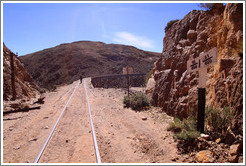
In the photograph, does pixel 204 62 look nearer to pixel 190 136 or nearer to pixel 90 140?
pixel 190 136

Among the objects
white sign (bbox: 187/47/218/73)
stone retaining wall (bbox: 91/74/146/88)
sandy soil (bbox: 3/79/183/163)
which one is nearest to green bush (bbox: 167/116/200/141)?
sandy soil (bbox: 3/79/183/163)

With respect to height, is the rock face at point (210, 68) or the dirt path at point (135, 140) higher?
the rock face at point (210, 68)

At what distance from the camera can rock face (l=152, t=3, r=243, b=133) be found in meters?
4.64

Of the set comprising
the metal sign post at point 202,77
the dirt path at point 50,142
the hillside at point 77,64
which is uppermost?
the hillside at point 77,64

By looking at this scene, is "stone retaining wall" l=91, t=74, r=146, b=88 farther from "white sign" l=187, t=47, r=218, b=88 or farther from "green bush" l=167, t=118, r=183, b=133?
"white sign" l=187, t=47, r=218, b=88

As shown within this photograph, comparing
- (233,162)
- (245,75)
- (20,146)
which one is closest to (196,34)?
(245,75)

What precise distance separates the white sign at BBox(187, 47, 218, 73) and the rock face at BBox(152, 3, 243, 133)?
683 millimetres

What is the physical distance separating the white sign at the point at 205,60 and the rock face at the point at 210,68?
2.24ft

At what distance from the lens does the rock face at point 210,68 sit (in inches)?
183

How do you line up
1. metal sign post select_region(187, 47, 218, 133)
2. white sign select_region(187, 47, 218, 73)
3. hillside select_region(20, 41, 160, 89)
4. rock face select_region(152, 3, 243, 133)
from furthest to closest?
hillside select_region(20, 41, 160, 89) < rock face select_region(152, 3, 243, 133) < metal sign post select_region(187, 47, 218, 133) < white sign select_region(187, 47, 218, 73)

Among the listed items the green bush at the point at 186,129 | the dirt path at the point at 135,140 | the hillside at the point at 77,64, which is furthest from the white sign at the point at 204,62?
the hillside at the point at 77,64

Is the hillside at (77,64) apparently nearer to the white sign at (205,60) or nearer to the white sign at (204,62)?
the white sign at (205,60)

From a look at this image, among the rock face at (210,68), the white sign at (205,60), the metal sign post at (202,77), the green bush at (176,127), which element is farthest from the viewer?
the green bush at (176,127)

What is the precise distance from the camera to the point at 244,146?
327 cm
